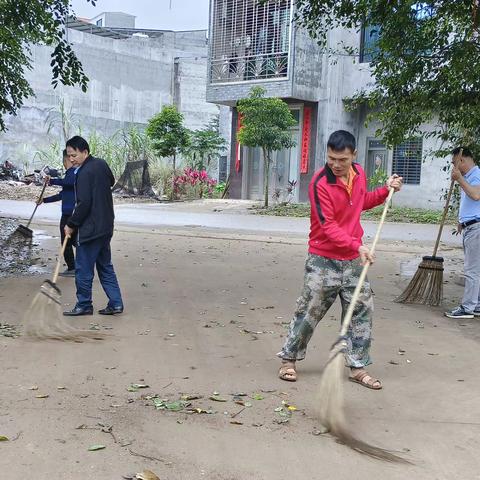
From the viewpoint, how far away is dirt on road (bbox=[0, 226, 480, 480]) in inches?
130

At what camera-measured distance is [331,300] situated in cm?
451

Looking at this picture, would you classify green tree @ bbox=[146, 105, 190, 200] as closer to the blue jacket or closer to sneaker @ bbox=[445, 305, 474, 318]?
the blue jacket

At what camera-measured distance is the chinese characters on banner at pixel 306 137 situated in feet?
78.3

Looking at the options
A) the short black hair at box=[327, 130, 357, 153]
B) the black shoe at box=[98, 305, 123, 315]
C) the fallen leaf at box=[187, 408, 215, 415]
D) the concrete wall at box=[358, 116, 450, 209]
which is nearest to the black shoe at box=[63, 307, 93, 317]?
the black shoe at box=[98, 305, 123, 315]

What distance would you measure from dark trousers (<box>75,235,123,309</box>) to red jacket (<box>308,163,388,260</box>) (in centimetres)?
261

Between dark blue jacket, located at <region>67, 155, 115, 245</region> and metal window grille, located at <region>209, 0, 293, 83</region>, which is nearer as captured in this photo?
dark blue jacket, located at <region>67, 155, 115, 245</region>

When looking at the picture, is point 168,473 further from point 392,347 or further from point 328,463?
point 392,347

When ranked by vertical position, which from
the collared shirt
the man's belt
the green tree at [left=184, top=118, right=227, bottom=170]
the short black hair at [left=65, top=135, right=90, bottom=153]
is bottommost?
the man's belt

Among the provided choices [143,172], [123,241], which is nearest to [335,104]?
[143,172]

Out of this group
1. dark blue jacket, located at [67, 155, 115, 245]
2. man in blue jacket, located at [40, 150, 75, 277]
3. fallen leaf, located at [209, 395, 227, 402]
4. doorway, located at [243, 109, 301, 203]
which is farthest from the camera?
doorway, located at [243, 109, 301, 203]

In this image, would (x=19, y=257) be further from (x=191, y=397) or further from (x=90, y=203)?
(x=191, y=397)

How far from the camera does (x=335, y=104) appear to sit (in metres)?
23.1

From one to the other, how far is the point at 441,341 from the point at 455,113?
106 inches

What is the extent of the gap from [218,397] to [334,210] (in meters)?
1.46
